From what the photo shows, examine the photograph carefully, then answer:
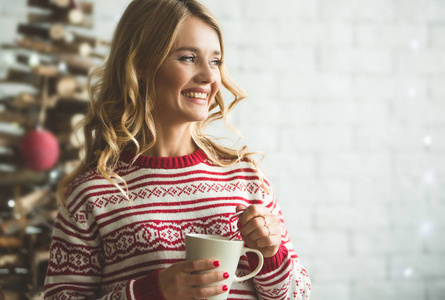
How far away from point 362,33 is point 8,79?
4.03 ft

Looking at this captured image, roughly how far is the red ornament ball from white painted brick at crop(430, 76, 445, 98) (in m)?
1.36

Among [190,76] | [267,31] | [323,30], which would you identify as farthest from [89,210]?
[323,30]

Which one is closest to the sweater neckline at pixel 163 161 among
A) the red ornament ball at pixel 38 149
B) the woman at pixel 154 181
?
the woman at pixel 154 181

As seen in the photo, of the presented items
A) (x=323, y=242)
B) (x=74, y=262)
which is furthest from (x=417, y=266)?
(x=74, y=262)

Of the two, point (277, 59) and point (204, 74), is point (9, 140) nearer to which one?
point (204, 74)

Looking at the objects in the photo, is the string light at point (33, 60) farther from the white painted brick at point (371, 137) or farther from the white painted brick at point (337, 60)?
the white painted brick at point (371, 137)

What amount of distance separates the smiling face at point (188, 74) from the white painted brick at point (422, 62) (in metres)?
1.00

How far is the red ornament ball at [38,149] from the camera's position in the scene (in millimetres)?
1438

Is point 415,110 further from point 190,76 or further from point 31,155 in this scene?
point 31,155

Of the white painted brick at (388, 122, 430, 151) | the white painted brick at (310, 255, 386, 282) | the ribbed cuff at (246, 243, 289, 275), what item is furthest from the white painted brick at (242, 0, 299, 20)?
the ribbed cuff at (246, 243, 289, 275)

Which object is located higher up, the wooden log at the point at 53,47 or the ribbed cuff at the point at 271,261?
the wooden log at the point at 53,47

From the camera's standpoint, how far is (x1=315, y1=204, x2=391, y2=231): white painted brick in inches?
66.8

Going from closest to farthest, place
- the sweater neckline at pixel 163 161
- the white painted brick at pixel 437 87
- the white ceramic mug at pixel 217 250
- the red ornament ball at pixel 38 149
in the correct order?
the white ceramic mug at pixel 217 250 → the sweater neckline at pixel 163 161 → the red ornament ball at pixel 38 149 → the white painted brick at pixel 437 87

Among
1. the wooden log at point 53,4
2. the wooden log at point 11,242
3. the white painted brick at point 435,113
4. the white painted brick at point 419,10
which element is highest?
the wooden log at point 53,4
